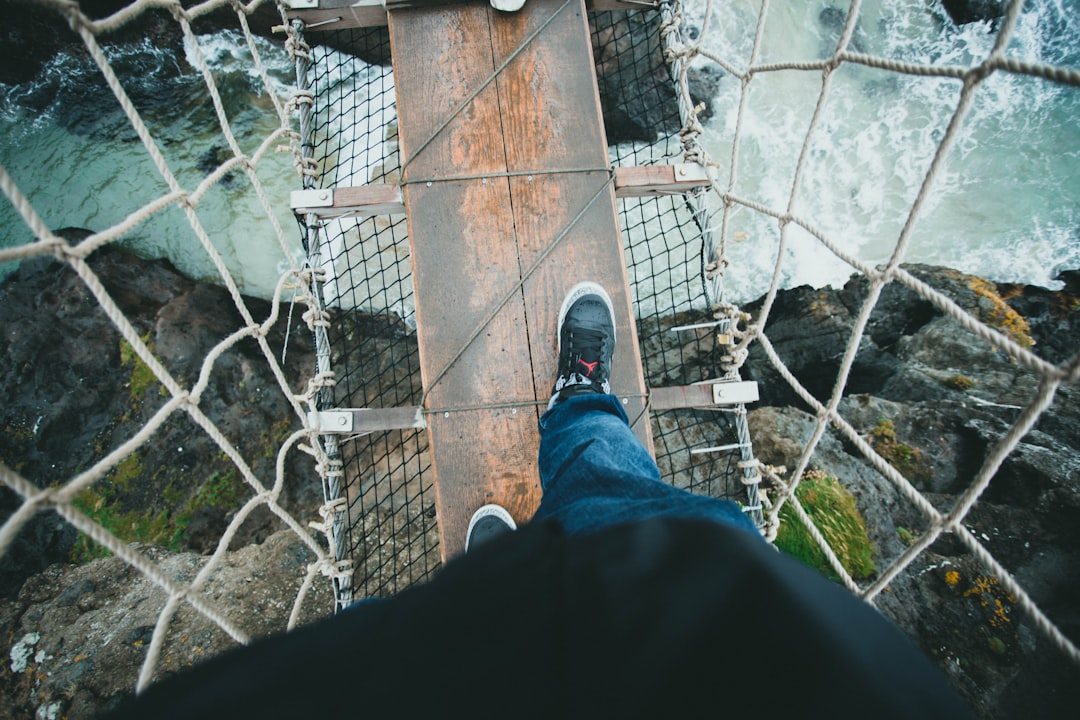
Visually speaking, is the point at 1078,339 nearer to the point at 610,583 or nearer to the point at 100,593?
the point at 610,583

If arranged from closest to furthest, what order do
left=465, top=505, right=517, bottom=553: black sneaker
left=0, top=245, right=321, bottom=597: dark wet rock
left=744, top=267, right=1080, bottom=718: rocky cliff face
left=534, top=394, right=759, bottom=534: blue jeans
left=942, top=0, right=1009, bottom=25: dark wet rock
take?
left=534, top=394, right=759, bottom=534: blue jeans → left=465, top=505, right=517, bottom=553: black sneaker → left=744, top=267, right=1080, bottom=718: rocky cliff face → left=0, top=245, right=321, bottom=597: dark wet rock → left=942, top=0, right=1009, bottom=25: dark wet rock

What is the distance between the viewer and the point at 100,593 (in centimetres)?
221

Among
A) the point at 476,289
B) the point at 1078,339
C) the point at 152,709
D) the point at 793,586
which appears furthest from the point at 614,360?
the point at 1078,339

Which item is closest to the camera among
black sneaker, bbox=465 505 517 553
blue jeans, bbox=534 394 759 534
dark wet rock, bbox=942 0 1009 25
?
blue jeans, bbox=534 394 759 534

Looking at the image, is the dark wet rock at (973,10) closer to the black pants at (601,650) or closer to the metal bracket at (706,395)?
the metal bracket at (706,395)

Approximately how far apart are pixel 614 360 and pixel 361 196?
1.01m

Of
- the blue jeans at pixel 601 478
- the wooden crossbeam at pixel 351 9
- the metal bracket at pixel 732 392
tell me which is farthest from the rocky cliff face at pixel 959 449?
the wooden crossbeam at pixel 351 9

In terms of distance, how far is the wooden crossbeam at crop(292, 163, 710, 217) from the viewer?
1638mm

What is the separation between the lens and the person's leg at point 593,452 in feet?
2.61

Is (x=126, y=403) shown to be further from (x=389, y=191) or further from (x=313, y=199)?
(x=389, y=191)

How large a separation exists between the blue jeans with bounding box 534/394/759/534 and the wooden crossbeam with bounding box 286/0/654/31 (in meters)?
1.52

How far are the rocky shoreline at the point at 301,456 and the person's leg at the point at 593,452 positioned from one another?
1.58 meters

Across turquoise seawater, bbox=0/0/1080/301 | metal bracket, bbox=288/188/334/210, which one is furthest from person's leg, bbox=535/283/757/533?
turquoise seawater, bbox=0/0/1080/301

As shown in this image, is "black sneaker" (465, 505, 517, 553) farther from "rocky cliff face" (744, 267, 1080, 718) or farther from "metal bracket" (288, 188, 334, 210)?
"rocky cliff face" (744, 267, 1080, 718)
